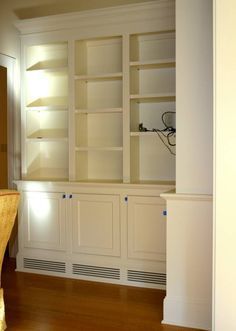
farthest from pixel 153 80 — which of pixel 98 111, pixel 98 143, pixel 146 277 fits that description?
pixel 146 277

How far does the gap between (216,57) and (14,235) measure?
122 inches

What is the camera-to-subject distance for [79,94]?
377 cm

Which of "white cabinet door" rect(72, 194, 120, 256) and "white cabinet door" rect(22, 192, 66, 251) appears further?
"white cabinet door" rect(22, 192, 66, 251)

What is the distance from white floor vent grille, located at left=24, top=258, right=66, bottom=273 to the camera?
145 inches

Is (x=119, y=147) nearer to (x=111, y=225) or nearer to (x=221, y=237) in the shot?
(x=111, y=225)

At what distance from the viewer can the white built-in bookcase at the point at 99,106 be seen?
3.54 meters

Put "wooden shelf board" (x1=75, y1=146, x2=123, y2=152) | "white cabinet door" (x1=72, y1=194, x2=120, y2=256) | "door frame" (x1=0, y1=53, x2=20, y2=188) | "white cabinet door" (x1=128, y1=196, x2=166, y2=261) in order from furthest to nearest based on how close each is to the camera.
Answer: "door frame" (x1=0, y1=53, x2=20, y2=188)
"wooden shelf board" (x1=75, y1=146, x2=123, y2=152)
"white cabinet door" (x1=72, y1=194, x2=120, y2=256)
"white cabinet door" (x1=128, y1=196, x2=166, y2=261)

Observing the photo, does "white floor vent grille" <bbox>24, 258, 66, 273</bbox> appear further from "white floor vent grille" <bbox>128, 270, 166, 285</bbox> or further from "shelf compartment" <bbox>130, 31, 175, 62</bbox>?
"shelf compartment" <bbox>130, 31, 175, 62</bbox>

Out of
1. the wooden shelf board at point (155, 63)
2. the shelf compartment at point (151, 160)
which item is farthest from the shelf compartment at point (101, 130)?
the wooden shelf board at point (155, 63)

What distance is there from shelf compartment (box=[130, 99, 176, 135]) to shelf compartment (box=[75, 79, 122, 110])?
0.73ft

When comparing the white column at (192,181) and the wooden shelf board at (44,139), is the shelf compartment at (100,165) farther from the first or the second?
the white column at (192,181)

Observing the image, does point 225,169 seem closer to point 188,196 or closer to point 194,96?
point 188,196

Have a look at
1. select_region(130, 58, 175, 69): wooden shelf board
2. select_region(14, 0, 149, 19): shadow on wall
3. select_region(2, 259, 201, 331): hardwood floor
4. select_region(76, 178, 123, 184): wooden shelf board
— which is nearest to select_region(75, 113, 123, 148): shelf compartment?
select_region(76, 178, 123, 184): wooden shelf board

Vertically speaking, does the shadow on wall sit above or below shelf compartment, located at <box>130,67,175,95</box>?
above
